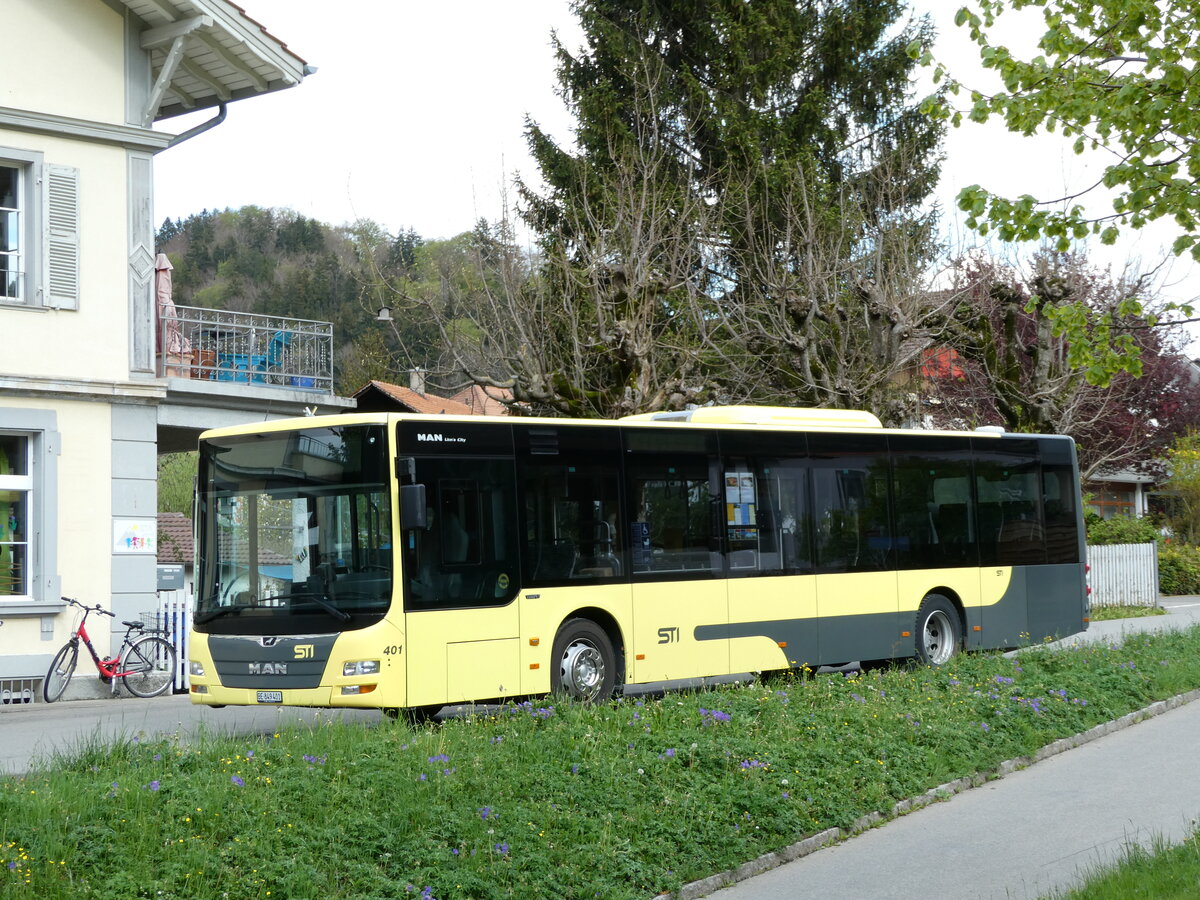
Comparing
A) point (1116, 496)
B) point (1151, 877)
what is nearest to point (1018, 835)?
point (1151, 877)

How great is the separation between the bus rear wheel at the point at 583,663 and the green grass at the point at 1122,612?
1662 cm

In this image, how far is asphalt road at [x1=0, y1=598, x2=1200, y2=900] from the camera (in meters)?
7.59

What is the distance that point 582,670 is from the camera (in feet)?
43.2

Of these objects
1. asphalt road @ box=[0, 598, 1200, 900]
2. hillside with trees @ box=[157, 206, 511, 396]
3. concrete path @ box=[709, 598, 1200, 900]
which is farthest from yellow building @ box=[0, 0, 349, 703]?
hillside with trees @ box=[157, 206, 511, 396]

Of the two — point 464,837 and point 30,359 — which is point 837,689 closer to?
point 464,837

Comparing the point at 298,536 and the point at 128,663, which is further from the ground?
the point at 298,536

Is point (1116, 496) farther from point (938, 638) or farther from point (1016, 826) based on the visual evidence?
point (1016, 826)

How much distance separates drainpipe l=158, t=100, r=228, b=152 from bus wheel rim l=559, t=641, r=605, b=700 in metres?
9.50

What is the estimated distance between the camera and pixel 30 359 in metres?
16.9

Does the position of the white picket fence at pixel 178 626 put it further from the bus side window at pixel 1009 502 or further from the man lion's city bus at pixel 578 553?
the bus side window at pixel 1009 502

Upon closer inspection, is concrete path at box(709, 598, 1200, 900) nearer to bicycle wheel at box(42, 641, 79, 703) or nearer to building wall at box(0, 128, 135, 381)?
bicycle wheel at box(42, 641, 79, 703)

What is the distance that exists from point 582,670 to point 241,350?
30.8ft

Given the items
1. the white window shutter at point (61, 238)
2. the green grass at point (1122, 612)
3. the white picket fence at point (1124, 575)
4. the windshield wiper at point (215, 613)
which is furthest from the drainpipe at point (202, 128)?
the white picket fence at point (1124, 575)

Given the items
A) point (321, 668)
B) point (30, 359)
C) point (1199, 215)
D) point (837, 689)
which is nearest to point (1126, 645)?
point (837, 689)
